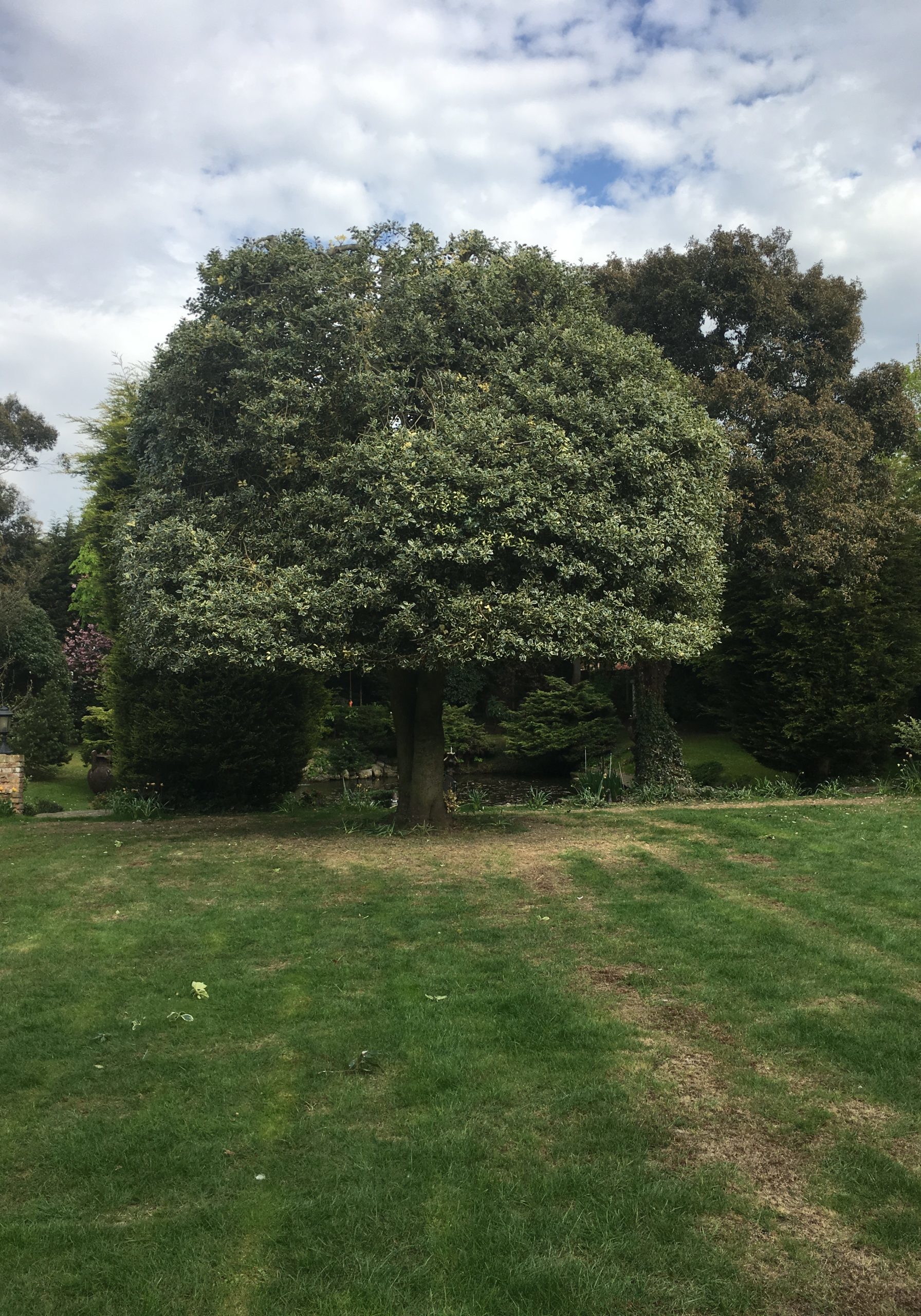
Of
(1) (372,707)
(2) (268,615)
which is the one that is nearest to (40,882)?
(2) (268,615)

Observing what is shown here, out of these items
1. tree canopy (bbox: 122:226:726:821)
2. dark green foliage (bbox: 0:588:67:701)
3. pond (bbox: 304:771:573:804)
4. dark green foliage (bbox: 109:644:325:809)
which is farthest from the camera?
dark green foliage (bbox: 0:588:67:701)

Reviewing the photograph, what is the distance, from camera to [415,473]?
9703 millimetres

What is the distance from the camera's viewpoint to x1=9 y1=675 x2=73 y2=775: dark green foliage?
869 inches

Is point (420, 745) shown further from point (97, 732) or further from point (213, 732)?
point (97, 732)

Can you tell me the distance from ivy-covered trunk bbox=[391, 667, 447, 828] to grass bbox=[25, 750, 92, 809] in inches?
309

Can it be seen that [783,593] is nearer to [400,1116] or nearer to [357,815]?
[357,815]

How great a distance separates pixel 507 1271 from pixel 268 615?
7793 millimetres

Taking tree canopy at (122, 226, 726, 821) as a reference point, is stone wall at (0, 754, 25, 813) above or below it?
below

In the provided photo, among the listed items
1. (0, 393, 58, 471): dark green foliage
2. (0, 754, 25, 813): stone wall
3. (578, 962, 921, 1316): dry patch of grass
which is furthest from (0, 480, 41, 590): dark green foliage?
(578, 962, 921, 1316): dry patch of grass

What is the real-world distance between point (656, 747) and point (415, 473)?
8.78 meters

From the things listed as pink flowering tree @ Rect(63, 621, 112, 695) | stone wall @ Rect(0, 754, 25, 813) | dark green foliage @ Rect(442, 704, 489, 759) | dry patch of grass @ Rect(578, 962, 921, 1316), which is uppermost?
pink flowering tree @ Rect(63, 621, 112, 695)

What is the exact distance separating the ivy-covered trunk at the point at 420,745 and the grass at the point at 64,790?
7837 mm

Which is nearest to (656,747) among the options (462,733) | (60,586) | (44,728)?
(462,733)

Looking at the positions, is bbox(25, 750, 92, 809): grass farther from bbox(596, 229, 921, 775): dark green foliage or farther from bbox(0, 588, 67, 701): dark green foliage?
bbox(596, 229, 921, 775): dark green foliage
